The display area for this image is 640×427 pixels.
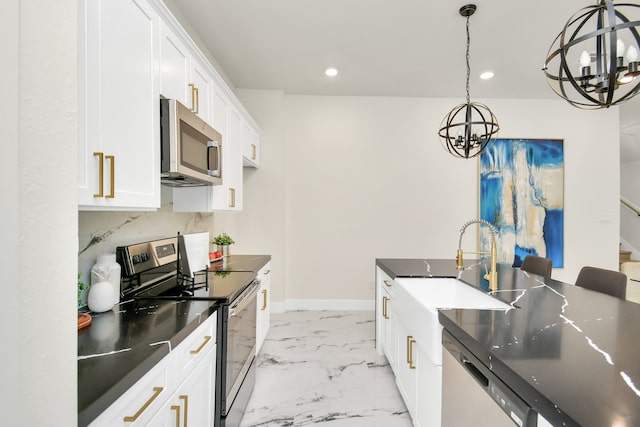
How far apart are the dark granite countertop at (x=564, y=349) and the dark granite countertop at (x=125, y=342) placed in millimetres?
1041

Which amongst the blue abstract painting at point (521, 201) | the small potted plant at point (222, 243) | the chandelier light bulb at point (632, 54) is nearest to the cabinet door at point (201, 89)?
the small potted plant at point (222, 243)

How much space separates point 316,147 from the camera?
4059 mm

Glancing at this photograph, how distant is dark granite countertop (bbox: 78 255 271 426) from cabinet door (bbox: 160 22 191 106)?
1.05 m

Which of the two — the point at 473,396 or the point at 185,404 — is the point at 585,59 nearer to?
the point at 473,396

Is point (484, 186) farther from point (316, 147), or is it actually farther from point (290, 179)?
point (290, 179)

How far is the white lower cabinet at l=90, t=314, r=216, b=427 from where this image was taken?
0.82 meters

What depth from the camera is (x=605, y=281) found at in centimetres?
191

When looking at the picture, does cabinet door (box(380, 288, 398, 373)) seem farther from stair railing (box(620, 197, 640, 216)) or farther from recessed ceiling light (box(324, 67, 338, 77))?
stair railing (box(620, 197, 640, 216))

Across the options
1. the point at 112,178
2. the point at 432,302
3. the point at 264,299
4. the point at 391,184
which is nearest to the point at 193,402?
the point at 112,178

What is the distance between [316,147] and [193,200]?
7.29 ft

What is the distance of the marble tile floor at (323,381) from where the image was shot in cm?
193

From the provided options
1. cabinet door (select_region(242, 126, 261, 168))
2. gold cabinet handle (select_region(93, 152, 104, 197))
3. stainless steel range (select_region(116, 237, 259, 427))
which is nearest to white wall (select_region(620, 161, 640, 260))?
cabinet door (select_region(242, 126, 261, 168))

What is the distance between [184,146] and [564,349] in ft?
5.84

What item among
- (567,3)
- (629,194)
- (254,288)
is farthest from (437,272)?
(629,194)
